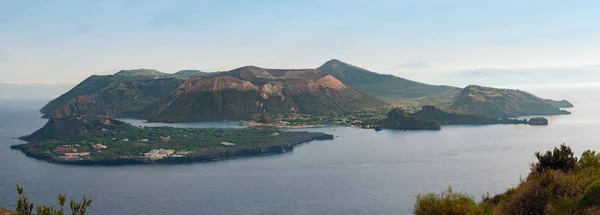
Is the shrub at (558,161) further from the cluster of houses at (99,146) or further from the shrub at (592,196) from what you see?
the cluster of houses at (99,146)

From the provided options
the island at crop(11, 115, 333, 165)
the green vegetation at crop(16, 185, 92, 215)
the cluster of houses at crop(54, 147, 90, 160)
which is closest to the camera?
the green vegetation at crop(16, 185, 92, 215)

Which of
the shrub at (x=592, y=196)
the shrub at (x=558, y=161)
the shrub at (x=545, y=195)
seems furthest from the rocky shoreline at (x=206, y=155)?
the shrub at (x=592, y=196)

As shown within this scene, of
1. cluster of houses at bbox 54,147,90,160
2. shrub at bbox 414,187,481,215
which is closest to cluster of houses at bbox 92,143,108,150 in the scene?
cluster of houses at bbox 54,147,90,160

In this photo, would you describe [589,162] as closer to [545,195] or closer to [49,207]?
[545,195]

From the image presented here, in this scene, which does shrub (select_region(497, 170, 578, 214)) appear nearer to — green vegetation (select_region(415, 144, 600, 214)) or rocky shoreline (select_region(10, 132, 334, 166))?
green vegetation (select_region(415, 144, 600, 214))

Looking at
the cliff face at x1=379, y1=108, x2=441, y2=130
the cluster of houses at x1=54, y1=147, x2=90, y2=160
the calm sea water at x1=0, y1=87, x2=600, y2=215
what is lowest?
the calm sea water at x1=0, y1=87, x2=600, y2=215

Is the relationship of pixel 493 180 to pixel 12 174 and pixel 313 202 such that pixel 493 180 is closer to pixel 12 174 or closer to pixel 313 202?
pixel 313 202

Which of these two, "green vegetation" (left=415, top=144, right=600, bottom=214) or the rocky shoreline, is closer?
"green vegetation" (left=415, top=144, right=600, bottom=214)
